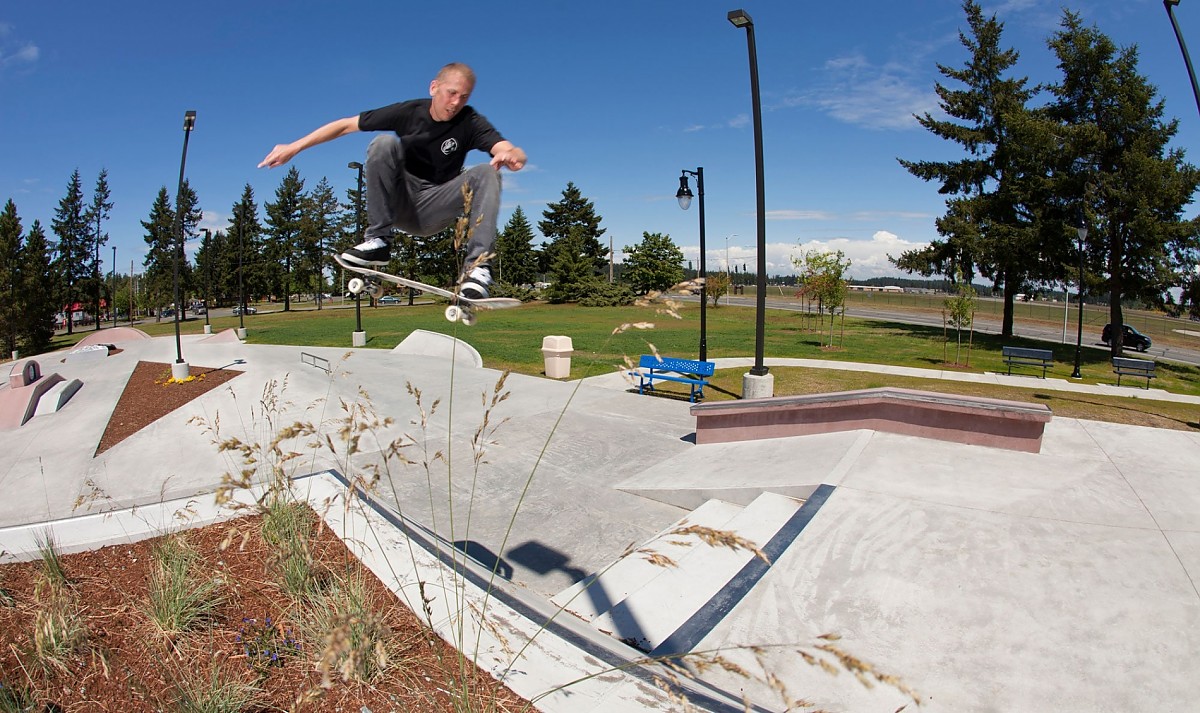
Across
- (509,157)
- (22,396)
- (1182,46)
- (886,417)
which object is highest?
(1182,46)

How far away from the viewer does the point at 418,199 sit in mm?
3525

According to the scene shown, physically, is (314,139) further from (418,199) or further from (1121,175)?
(1121,175)

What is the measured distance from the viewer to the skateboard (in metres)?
3.21

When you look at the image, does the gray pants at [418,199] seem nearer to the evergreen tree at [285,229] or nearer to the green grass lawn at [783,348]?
the green grass lawn at [783,348]

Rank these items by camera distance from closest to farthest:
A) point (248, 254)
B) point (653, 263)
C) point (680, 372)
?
point (680, 372) < point (248, 254) < point (653, 263)

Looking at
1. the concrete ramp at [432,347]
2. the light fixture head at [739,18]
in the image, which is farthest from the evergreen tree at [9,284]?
the light fixture head at [739,18]

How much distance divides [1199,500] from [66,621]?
9.31m

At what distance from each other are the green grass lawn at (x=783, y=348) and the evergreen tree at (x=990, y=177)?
152 inches

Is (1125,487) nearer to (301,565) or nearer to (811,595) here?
(811,595)

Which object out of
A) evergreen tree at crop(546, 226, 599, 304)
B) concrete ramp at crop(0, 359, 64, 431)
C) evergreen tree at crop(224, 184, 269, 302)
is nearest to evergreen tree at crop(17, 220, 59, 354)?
evergreen tree at crop(224, 184, 269, 302)

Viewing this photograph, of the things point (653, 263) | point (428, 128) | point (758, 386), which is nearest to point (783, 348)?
point (758, 386)

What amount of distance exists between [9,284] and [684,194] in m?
43.6

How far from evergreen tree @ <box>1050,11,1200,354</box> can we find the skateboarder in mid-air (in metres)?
28.2

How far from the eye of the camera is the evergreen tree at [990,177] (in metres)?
26.5
